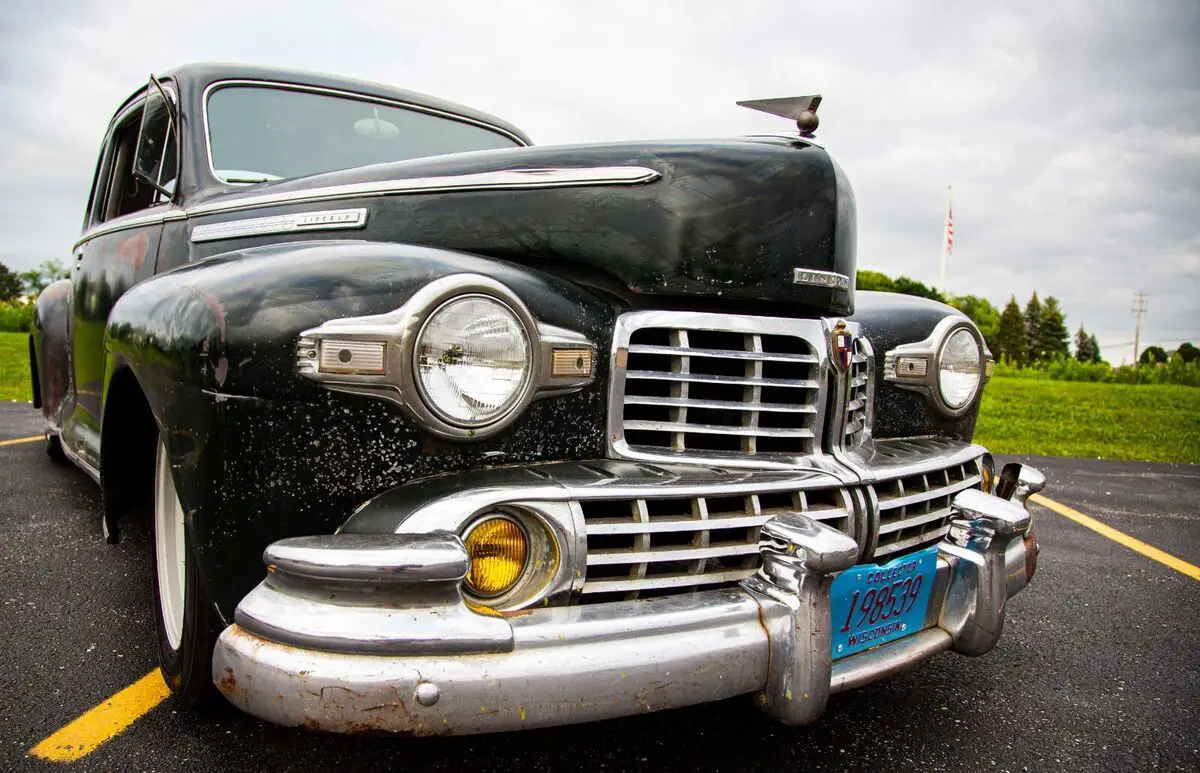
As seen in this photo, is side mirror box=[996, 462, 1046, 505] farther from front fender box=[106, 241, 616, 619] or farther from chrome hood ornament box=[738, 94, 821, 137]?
front fender box=[106, 241, 616, 619]

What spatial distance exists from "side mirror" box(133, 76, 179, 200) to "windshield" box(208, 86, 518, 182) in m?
0.16

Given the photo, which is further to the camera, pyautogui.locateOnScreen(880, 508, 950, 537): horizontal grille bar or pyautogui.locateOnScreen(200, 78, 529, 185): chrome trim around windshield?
pyautogui.locateOnScreen(200, 78, 529, 185): chrome trim around windshield

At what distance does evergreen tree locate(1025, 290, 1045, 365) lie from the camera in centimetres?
8088

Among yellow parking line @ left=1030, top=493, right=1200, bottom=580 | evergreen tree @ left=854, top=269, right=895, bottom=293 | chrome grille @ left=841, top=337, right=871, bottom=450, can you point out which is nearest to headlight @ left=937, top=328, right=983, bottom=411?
chrome grille @ left=841, top=337, right=871, bottom=450

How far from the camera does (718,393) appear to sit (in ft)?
6.36

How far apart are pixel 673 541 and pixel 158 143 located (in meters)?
2.78

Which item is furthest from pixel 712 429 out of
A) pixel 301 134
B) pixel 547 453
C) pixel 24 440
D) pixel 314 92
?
pixel 24 440

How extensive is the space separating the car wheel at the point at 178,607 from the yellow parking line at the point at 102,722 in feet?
0.39

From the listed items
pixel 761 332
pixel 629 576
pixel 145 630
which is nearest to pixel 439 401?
pixel 629 576

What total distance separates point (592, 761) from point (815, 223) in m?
1.43

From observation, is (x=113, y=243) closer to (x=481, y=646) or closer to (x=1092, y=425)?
(x=481, y=646)

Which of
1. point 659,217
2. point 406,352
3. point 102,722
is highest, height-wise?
point 659,217

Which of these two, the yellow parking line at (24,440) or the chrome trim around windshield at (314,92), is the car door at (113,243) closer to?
the chrome trim around windshield at (314,92)

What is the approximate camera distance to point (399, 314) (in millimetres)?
1504
